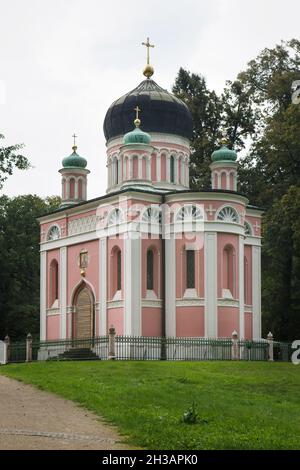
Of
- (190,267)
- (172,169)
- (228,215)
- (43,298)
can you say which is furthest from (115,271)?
(172,169)

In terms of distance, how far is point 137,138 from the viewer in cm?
3738

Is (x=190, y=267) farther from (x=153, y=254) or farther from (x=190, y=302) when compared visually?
(x=153, y=254)

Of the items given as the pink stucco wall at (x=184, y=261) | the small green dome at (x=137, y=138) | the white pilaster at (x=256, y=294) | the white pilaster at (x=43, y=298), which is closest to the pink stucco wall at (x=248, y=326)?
the white pilaster at (x=256, y=294)

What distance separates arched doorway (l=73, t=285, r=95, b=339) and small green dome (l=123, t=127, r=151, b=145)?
21.5ft

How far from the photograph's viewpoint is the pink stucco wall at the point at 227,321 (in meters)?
34.3

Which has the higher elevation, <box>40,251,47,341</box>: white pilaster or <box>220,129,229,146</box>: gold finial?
<box>220,129,229,146</box>: gold finial

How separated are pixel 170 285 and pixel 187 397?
16.5m

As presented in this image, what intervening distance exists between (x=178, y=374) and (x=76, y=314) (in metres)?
14.4

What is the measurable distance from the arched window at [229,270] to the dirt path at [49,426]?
16772 mm

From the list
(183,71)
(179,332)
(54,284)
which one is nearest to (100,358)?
(179,332)

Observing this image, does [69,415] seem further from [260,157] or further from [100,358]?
[260,157]

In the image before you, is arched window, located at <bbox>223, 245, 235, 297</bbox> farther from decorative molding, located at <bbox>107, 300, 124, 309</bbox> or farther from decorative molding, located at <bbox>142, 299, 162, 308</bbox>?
decorative molding, located at <bbox>107, 300, 124, 309</bbox>

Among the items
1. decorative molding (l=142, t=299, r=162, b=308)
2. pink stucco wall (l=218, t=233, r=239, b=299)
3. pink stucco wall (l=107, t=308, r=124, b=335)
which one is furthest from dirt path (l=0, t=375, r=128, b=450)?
pink stucco wall (l=218, t=233, r=239, b=299)

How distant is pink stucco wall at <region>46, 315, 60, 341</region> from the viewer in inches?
1531
